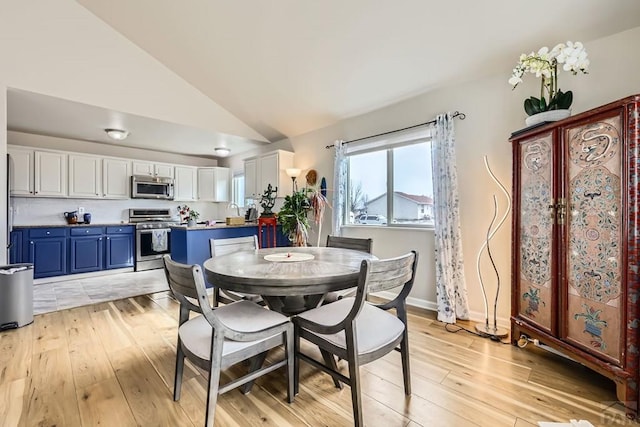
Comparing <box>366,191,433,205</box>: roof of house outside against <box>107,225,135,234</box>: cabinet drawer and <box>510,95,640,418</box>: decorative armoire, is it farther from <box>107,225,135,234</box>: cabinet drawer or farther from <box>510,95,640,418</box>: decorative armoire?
<box>107,225,135,234</box>: cabinet drawer

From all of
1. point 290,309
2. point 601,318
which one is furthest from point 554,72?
point 290,309

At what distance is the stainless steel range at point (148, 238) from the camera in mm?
5285

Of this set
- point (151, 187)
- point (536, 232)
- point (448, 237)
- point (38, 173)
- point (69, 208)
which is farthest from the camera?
point (151, 187)

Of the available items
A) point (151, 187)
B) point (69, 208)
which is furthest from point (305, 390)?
point (69, 208)

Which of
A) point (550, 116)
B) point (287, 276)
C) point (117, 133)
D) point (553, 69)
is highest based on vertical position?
point (117, 133)

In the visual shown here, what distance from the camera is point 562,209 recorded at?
6.30ft

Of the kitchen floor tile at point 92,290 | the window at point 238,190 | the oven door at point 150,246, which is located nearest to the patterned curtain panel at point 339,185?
the kitchen floor tile at point 92,290

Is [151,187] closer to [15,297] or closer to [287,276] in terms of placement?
[15,297]

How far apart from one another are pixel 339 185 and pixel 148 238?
3.89 m

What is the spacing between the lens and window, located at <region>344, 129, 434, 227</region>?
10.8ft

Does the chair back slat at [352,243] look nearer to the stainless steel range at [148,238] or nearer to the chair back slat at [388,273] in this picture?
the chair back slat at [388,273]

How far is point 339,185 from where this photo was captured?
3.95m

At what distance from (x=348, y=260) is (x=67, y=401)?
73.4 inches

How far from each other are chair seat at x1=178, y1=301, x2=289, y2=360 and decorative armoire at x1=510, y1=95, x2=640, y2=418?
73.1 inches
